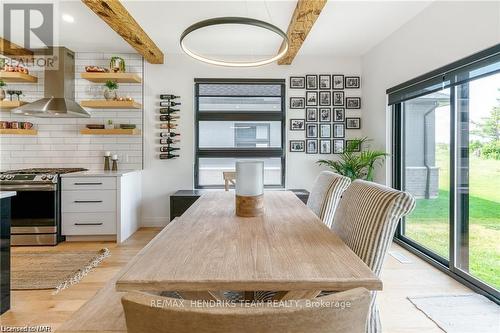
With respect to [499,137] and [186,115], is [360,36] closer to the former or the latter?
[499,137]

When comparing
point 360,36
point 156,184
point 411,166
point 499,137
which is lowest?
point 156,184

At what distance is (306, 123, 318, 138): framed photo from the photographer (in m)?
4.29

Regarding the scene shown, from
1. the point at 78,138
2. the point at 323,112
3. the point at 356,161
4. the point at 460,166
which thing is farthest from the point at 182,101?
the point at 460,166

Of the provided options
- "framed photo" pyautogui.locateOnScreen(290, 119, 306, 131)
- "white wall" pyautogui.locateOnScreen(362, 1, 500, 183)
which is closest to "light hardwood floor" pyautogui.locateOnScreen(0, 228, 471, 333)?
"white wall" pyautogui.locateOnScreen(362, 1, 500, 183)

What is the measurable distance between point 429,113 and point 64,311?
12.3 ft

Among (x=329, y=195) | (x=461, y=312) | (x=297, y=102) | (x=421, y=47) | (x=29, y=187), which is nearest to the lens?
(x=329, y=195)

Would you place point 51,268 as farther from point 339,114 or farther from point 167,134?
point 339,114

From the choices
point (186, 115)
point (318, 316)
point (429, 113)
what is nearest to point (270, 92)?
point (186, 115)

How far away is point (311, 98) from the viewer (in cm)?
426

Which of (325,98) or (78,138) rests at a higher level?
(325,98)

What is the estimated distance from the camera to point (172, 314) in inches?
19.6

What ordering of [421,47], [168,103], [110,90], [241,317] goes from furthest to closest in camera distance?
[168,103] < [110,90] < [421,47] < [241,317]

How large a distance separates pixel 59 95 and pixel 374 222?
4246mm
